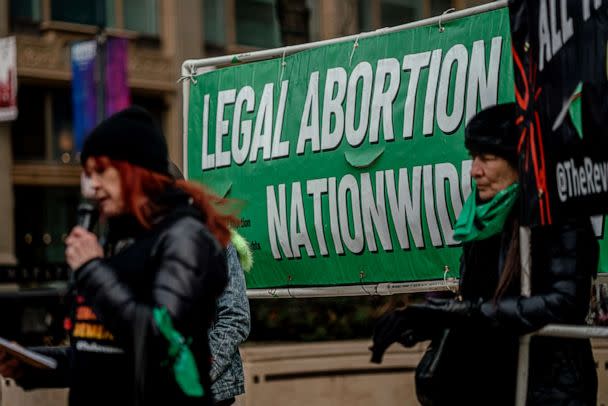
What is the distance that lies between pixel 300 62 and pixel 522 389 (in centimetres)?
299

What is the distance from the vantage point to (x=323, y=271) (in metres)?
6.73

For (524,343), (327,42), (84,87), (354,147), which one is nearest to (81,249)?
(524,343)

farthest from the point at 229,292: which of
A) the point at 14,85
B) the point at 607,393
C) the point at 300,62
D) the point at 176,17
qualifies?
the point at 176,17

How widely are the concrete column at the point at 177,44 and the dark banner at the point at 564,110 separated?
24.6m

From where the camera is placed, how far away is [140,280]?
11.6ft

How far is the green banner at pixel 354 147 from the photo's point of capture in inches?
237

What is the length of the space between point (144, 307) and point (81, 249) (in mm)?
253

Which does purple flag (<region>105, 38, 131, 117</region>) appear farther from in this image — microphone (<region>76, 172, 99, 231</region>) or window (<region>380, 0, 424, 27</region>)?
microphone (<region>76, 172, 99, 231</region>)

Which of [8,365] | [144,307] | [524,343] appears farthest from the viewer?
[524,343]

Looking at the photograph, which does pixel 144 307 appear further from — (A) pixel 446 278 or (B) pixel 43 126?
(B) pixel 43 126

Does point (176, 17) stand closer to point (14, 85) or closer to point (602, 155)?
point (14, 85)

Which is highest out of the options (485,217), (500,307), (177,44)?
(177,44)

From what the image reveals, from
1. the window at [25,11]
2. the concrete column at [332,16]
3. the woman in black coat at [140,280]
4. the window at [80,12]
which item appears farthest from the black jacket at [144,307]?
the concrete column at [332,16]

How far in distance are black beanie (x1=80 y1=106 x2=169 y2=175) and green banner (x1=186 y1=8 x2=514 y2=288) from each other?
97.4 inches
